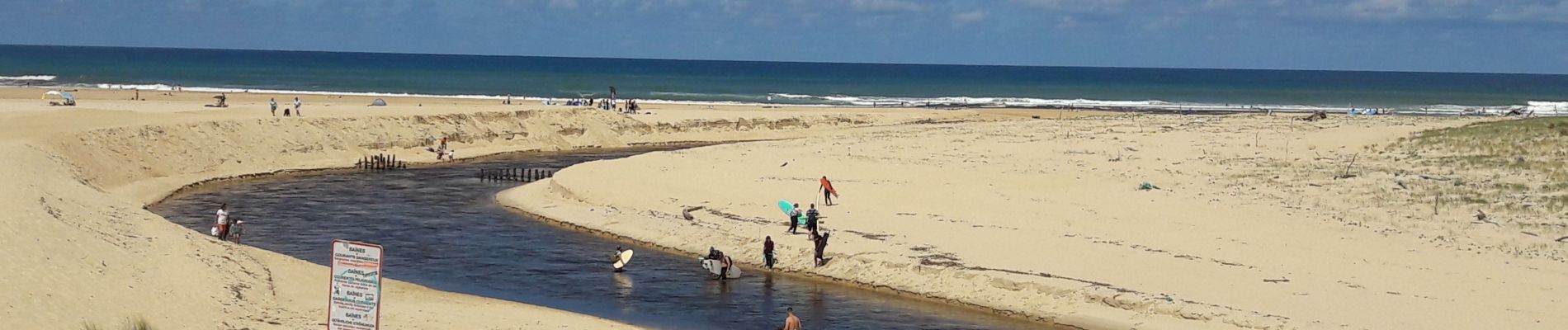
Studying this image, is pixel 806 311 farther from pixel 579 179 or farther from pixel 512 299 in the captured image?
pixel 579 179

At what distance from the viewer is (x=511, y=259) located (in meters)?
30.5

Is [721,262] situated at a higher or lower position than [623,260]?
higher

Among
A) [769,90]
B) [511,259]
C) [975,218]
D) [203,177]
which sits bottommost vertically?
[511,259]

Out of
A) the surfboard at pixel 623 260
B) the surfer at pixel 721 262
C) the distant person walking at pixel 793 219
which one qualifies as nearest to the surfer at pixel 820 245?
the surfer at pixel 721 262

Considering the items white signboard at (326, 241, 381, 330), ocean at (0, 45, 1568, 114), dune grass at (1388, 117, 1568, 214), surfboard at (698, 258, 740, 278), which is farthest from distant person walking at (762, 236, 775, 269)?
ocean at (0, 45, 1568, 114)

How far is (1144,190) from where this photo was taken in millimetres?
35812

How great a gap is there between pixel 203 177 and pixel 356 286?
3336cm

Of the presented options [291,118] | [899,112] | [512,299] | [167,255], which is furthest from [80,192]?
[899,112]

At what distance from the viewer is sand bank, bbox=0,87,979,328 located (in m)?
Answer: 20.5

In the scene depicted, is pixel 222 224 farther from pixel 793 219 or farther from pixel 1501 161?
pixel 1501 161

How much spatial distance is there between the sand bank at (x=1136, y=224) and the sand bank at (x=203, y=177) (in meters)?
7.65

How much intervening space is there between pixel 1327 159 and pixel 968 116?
4332 cm

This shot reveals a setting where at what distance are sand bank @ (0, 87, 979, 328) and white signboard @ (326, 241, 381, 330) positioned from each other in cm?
543

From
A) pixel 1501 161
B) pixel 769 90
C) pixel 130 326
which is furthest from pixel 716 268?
pixel 769 90
